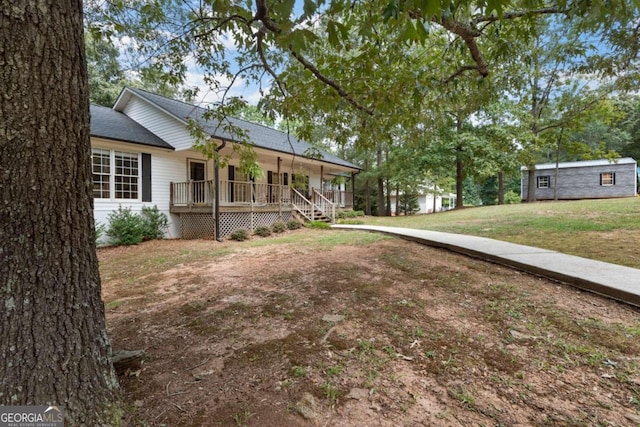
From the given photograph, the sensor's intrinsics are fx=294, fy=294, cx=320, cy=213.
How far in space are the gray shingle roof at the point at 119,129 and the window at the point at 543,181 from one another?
27058 millimetres

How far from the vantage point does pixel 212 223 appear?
10.6 metres

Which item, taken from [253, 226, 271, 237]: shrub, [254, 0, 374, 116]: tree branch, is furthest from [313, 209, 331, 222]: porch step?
[254, 0, 374, 116]: tree branch

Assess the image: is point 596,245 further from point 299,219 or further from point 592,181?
point 592,181

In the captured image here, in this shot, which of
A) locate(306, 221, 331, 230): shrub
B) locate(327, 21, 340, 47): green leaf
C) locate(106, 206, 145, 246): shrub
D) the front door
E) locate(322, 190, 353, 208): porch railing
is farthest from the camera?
locate(322, 190, 353, 208): porch railing

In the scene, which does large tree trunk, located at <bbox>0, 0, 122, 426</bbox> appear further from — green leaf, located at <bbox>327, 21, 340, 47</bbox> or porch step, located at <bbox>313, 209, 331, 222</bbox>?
porch step, located at <bbox>313, 209, 331, 222</bbox>

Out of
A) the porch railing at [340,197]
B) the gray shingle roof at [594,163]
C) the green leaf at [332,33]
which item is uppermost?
the gray shingle roof at [594,163]

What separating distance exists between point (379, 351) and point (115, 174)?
1061 centimetres

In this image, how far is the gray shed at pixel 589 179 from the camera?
20812 millimetres

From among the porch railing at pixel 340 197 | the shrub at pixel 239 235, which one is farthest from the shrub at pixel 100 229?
the porch railing at pixel 340 197

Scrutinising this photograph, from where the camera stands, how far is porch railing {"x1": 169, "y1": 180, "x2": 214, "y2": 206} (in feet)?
35.8

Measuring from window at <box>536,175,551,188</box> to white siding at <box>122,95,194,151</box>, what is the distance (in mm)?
26470

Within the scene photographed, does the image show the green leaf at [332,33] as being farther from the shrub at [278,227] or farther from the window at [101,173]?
the window at [101,173]

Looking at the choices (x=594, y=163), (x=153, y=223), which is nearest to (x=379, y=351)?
(x=153, y=223)

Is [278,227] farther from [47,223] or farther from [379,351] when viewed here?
[47,223]
